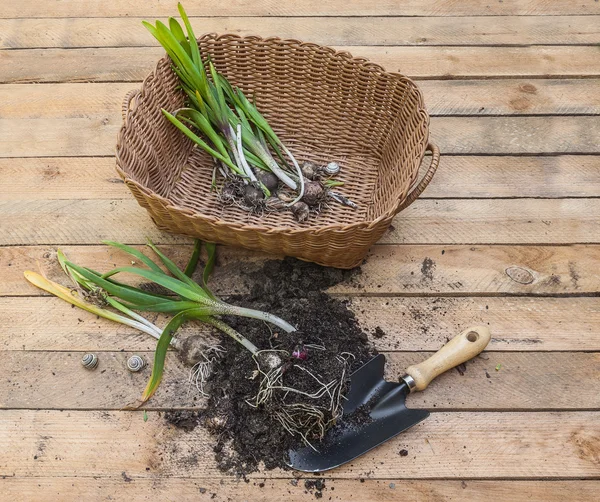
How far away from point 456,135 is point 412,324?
576 mm

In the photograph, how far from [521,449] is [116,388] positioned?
792 mm

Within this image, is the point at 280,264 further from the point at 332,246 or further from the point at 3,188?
the point at 3,188

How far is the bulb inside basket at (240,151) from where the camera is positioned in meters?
1.26

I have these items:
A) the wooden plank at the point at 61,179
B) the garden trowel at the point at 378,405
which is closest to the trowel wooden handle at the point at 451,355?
the garden trowel at the point at 378,405

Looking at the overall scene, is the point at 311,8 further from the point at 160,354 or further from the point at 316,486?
the point at 316,486

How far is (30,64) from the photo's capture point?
1.60 metres

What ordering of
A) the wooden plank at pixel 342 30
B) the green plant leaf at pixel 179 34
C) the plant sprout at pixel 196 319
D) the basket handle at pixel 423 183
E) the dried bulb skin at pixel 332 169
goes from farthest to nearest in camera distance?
1. the wooden plank at pixel 342 30
2. the dried bulb skin at pixel 332 169
3. the green plant leaf at pixel 179 34
4. the basket handle at pixel 423 183
5. the plant sprout at pixel 196 319

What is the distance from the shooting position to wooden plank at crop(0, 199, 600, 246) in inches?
50.8

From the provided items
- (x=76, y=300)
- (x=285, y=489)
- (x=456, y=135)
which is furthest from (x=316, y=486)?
(x=456, y=135)

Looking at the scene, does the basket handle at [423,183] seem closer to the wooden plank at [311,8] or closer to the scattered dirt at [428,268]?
the scattered dirt at [428,268]

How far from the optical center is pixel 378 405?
1031 mm

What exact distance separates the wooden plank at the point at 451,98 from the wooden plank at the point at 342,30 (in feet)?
0.59

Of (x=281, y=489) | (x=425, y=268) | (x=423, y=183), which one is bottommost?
(x=281, y=489)

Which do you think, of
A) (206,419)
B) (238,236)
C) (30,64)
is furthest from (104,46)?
(206,419)
